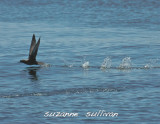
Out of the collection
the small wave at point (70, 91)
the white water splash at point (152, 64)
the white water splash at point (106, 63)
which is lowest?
the small wave at point (70, 91)

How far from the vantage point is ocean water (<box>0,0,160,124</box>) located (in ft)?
71.7

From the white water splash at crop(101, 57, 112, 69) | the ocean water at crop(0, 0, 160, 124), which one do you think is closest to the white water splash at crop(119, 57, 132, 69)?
the ocean water at crop(0, 0, 160, 124)

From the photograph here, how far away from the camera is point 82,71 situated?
30359mm

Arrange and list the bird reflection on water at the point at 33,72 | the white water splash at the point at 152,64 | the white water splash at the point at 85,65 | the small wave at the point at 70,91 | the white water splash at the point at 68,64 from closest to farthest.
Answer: the small wave at the point at 70,91, the bird reflection on water at the point at 33,72, the white water splash at the point at 85,65, the white water splash at the point at 152,64, the white water splash at the point at 68,64

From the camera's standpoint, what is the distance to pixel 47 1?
283 feet

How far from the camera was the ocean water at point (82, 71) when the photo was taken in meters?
21.8

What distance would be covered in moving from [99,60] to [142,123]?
13.4m

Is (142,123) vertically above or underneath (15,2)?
underneath

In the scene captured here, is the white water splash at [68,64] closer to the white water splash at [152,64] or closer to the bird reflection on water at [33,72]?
the bird reflection on water at [33,72]

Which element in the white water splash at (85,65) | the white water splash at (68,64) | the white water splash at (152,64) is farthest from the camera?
the white water splash at (68,64)

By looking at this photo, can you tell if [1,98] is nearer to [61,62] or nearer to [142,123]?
[142,123]

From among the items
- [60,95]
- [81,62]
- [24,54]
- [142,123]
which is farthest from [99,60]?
[142,123]

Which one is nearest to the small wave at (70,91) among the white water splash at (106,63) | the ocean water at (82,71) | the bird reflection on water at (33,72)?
the ocean water at (82,71)

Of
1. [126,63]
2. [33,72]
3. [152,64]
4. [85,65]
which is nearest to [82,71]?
[85,65]
